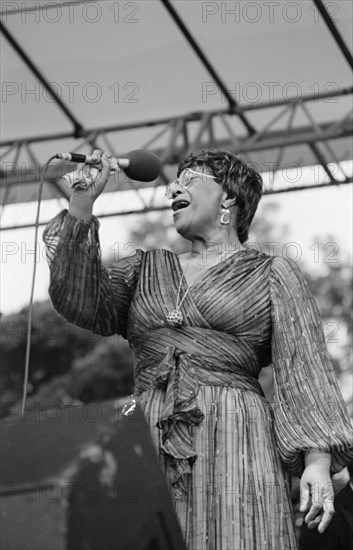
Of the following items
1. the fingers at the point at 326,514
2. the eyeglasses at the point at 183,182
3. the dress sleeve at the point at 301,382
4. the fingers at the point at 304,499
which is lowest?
the fingers at the point at 326,514

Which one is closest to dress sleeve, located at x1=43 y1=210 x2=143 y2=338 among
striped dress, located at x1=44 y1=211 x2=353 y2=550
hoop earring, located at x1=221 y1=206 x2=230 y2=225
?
striped dress, located at x1=44 y1=211 x2=353 y2=550

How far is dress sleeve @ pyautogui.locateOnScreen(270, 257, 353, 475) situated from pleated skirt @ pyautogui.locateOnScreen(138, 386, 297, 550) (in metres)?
0.06

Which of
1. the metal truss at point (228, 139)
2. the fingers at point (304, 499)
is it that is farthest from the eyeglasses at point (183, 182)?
the metal truss at point (228, 139)

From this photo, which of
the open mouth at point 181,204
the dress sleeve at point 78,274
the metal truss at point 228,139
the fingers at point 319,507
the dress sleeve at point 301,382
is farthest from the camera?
the metal truss at point 228,139

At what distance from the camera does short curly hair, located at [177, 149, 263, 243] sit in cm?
360

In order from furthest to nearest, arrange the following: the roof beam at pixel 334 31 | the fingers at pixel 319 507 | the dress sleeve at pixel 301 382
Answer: the roof beam at pixel 334 31 < the dress sleeve at pixel 301 382 < the fingers at pixel 319 507

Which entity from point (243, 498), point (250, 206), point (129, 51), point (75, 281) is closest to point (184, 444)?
point (243, 498)

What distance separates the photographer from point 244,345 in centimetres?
337

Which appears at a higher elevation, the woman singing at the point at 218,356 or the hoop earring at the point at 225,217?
the hoop earring at the point at 225,217

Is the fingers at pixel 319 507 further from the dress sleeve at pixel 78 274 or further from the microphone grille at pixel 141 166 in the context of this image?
the microphone grille at pixel 141 166

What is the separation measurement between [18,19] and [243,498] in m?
5.66

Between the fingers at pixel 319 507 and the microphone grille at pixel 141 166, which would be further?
the microphone grille at pixel 141 166

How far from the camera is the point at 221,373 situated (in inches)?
131

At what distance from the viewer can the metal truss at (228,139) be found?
848 centimetres
